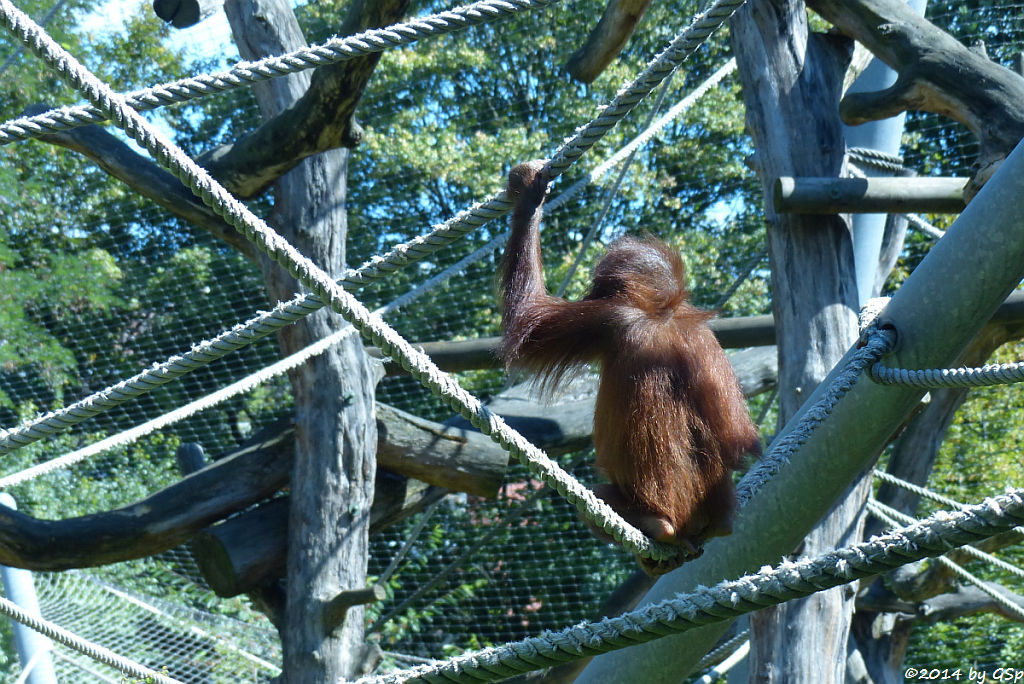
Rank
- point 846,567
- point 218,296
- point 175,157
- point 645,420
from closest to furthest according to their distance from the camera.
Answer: point 846,567 → point 175,157 → point 645,420 → point 218,296

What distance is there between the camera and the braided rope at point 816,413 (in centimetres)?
163

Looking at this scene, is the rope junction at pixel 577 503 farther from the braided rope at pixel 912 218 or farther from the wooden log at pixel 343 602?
the braided rope at pixel 912 218

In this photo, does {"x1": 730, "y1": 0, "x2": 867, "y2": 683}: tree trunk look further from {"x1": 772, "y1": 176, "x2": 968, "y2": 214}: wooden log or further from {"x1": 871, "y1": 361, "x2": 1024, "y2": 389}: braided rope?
{"x1": 871, "y1": 361, "x2": 1024, "y2": 389}: braided rope

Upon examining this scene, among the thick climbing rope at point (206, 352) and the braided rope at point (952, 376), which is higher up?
the thick climbing rope at point (206, 352)

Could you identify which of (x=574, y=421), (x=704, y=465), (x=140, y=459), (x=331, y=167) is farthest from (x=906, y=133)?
(x=140, y=459)

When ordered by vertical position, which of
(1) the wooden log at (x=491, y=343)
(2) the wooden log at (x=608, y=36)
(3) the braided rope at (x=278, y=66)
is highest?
(2) the wooden log at (x=608, y=36)

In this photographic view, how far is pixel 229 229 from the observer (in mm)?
3391

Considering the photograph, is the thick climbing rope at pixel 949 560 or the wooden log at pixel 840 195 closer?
the wooden log at pixel 840 195

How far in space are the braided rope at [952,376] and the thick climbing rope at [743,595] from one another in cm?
35

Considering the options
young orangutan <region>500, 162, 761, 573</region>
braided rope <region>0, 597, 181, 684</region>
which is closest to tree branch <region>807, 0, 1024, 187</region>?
young orangutan <region>500, 162, 761, 573</region>

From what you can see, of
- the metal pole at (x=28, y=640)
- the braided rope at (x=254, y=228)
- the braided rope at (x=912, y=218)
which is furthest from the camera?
the metal pole at (x=28, y=640)

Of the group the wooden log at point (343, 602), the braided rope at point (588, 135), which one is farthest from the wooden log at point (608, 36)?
the wooden log at point (343, 602)

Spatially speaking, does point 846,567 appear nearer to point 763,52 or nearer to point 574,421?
point 763,52

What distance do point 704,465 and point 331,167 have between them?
6.59ft
